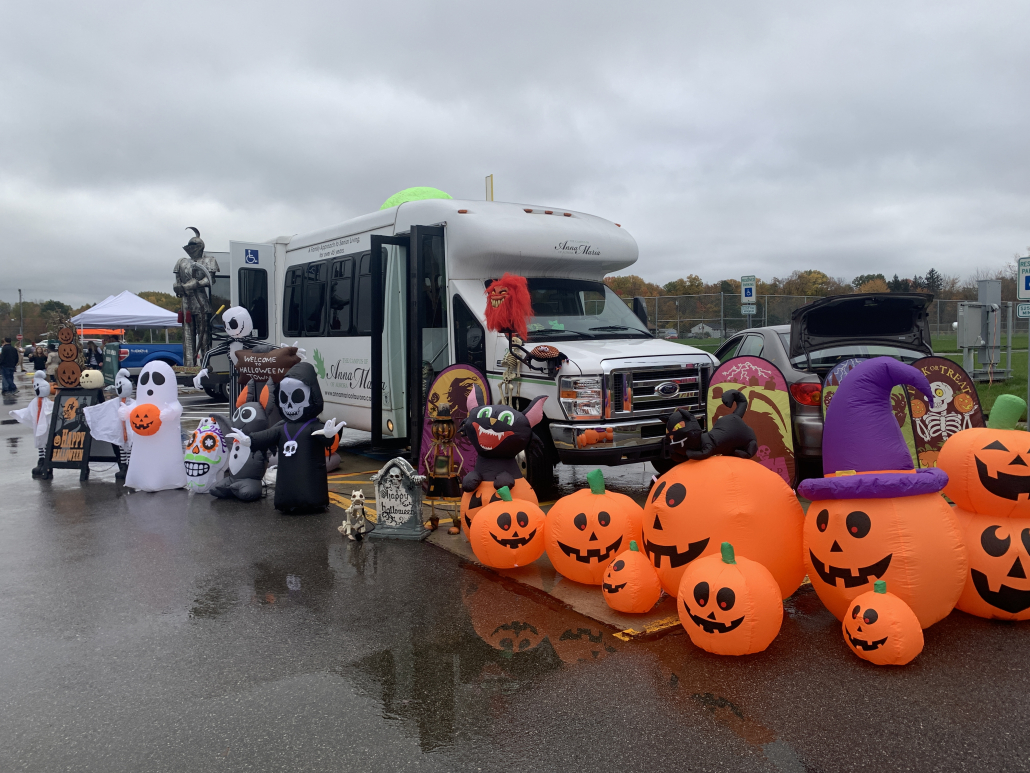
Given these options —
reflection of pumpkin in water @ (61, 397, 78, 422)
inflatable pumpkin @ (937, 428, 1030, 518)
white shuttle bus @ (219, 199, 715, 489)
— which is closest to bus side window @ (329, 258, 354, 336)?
white shuttle bus @ (219, 199, 715, 489)

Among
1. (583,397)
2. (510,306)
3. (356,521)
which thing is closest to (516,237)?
(510,306)

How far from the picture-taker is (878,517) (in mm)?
3805

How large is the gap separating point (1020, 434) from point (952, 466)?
39 cm

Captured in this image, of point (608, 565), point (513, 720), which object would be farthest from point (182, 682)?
point (608, 565)

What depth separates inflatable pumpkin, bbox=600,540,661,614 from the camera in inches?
175

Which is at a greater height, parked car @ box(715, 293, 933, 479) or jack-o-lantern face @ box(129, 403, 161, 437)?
parked car @ box(715, 293, 933, 479)

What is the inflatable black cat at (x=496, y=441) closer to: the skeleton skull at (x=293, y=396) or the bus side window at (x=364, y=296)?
the skeleton skull at (x=293, y=396)

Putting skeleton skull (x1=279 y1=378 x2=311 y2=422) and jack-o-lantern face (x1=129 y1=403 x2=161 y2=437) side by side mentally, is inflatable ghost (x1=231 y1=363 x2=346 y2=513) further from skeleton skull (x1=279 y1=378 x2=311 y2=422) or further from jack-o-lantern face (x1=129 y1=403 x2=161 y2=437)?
jack-o-lantern face (x1=129 y1=403 x2=161 y2=437)

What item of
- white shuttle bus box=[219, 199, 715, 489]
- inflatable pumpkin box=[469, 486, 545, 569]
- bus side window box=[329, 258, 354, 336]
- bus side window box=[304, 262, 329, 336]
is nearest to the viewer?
inflatable pumpkin box=[469, 486, 545, 569]

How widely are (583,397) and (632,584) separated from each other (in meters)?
2.74

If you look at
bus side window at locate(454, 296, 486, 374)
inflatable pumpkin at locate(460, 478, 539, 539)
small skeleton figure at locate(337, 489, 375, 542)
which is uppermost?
bus side window at locate(454, 296, 486, 374)

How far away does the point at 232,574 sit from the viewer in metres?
5.62

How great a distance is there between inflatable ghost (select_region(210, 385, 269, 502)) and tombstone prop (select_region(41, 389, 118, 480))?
7.48 ft

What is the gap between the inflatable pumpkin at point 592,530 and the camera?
4.88 meters
